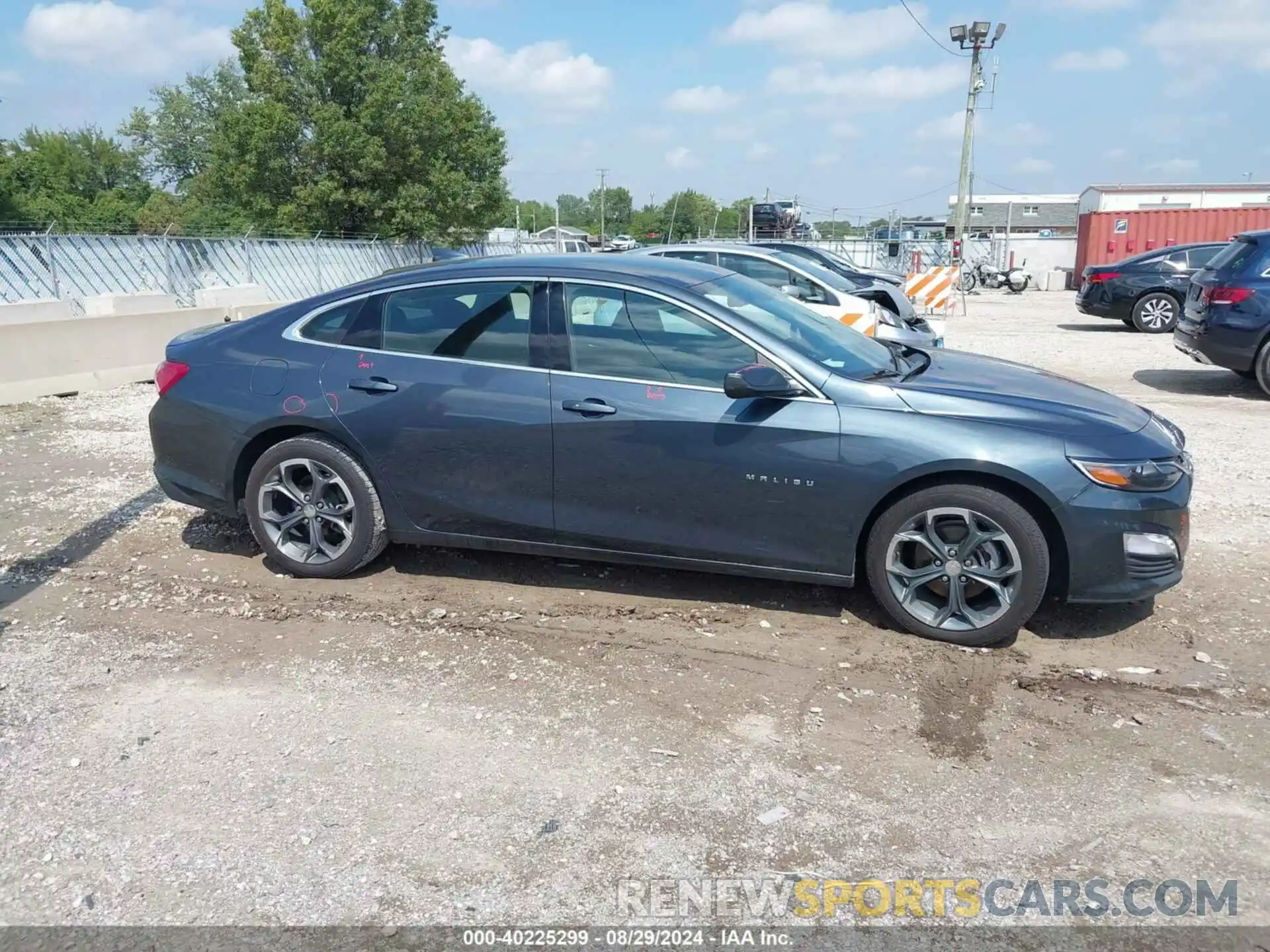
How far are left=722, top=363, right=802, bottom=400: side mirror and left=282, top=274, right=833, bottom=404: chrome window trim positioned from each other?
0.24ft

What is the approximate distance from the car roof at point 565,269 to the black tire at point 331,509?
2.88 ft

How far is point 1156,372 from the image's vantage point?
1198cm

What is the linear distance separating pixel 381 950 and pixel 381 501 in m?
2.64

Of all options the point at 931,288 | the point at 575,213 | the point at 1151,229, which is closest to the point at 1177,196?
the point at 1151,229

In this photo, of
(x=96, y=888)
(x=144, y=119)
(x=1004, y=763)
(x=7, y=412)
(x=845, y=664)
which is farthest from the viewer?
(x=144, y=119)

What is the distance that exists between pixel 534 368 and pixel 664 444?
2.45 feet

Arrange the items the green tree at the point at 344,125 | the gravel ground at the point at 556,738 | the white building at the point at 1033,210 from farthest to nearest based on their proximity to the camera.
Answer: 1. the white building at the point at 1033,210
2. the green tree at the point at 344,125
3. the gravel ground at the point at 556,738

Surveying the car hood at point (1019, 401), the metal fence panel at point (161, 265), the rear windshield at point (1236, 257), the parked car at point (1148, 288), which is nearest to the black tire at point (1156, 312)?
the parked car at point (1148, 288)

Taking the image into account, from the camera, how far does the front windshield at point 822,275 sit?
432 inches

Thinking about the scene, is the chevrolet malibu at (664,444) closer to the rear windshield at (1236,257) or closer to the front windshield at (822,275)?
the front windshield at (822,275)

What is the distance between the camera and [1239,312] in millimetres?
9719

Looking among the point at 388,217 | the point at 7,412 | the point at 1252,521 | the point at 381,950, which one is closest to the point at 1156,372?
the point at 1252,521

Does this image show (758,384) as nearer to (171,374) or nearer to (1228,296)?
(171,374)

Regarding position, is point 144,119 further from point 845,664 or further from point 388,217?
point 845,664
